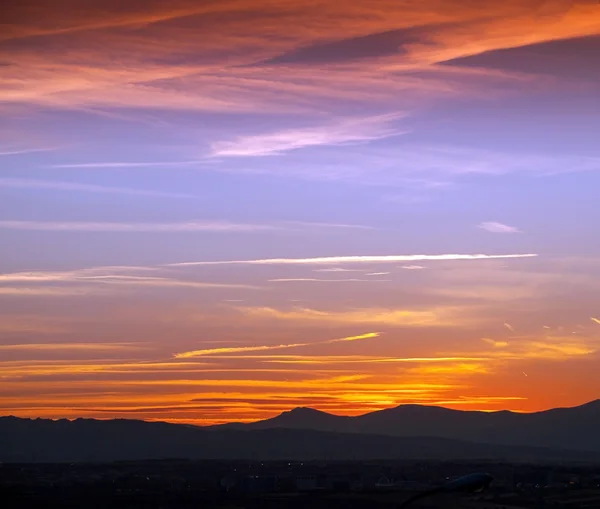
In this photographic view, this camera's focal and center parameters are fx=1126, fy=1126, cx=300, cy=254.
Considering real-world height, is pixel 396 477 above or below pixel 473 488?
above

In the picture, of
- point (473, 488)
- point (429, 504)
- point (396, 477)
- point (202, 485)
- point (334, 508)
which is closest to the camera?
point (473, 488)

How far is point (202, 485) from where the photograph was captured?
4764 inches

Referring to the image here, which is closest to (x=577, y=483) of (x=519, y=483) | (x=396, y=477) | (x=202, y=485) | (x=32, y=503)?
(x=519, y=483)

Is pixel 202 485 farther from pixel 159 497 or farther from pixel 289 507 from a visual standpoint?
pixel 289 507

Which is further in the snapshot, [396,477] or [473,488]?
[396,477]

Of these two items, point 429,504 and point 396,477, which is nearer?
point 429,504

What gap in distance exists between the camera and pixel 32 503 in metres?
81.2

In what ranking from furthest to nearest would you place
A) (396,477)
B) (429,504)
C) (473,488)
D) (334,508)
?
(396,477) → (429,504) → (334,508) → (473,488)

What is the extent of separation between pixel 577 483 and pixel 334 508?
4949cm

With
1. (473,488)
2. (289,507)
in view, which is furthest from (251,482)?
(473,488)

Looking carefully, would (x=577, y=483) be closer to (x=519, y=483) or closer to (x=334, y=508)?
(x=519, y=483)

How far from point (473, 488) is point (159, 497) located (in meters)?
72.1

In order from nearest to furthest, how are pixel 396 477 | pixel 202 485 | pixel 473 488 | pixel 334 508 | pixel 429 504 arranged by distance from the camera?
1. pixel 473 488
2. pixel 334 508
3. pixel 429 504
4. pixel 202 485
5. pixel 396 477

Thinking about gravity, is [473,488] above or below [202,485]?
below
